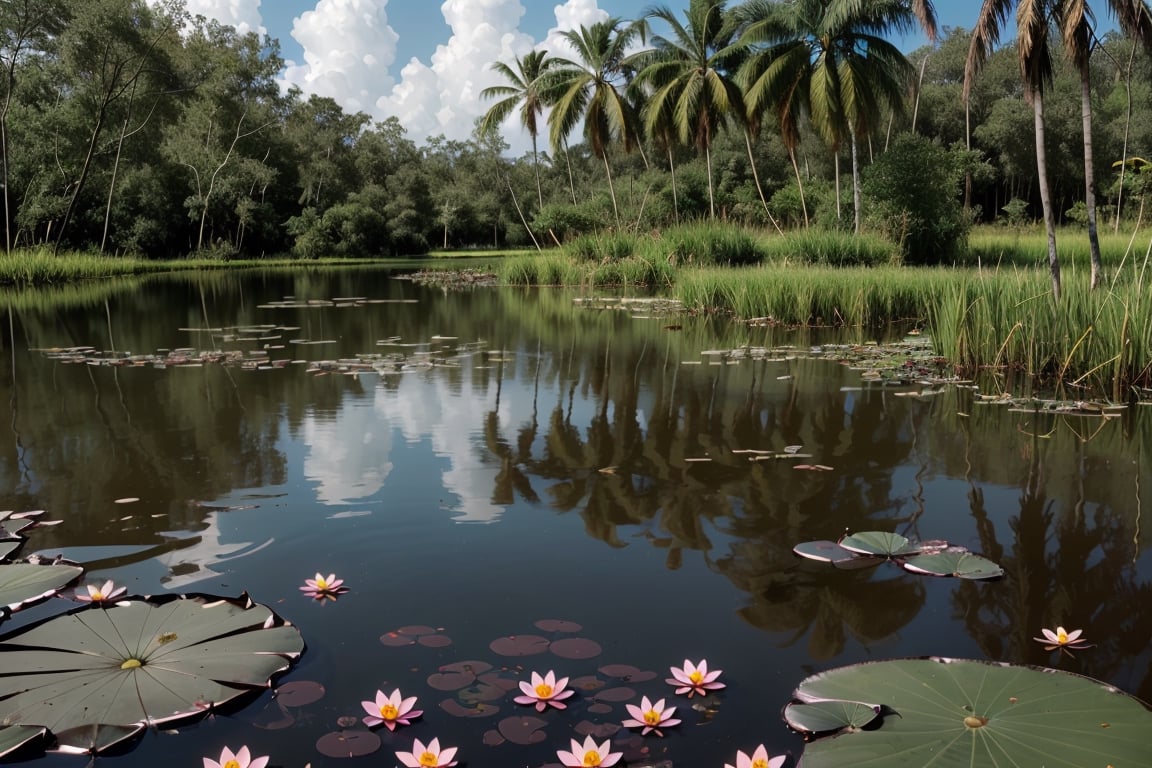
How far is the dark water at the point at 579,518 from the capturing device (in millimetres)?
2451

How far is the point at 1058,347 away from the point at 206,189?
1469 inches

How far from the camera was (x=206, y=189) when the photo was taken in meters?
37.5

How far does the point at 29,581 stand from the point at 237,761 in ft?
5.12

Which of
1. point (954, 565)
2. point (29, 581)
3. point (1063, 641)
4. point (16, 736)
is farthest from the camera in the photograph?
point (954, 565)

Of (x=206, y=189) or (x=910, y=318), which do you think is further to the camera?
(x=206, y=189)

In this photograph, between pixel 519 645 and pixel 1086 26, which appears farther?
pixel 1086 26

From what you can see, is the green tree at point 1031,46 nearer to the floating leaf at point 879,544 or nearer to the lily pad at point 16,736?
the floating leaf at point 879,544

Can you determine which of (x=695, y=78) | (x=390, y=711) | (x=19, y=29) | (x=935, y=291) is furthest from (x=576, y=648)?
(x=19, y=29)

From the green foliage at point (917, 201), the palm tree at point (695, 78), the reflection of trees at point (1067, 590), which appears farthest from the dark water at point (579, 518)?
the palm tree at point (695, 78)

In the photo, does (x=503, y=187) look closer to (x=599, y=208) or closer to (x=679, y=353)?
(x=599, y=208)

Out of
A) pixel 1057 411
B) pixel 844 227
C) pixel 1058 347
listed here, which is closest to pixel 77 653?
pixel 1057 411

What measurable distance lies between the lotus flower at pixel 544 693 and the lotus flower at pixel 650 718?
192mm

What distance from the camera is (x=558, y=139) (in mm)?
29469

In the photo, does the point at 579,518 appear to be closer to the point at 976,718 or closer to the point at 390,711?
the point at 390,711
